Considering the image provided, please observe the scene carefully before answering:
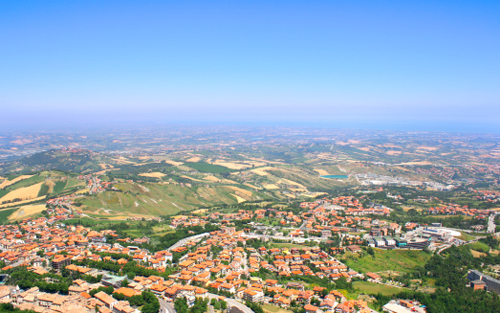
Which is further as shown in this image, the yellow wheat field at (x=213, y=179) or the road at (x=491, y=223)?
the yellow wheat field at (x=213, y=179)

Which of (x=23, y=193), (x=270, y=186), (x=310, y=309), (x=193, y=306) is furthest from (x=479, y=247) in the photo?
(x=23, y=193)

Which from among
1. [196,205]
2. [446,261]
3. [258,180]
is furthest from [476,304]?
[258,180]

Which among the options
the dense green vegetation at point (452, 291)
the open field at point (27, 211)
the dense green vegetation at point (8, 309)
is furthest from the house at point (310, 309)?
the open field at point (27, 211)

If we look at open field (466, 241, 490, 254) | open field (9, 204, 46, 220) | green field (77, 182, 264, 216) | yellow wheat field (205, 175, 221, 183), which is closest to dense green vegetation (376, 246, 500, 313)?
open field (466, 241, 490, 254)

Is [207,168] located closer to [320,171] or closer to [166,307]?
[320,171]

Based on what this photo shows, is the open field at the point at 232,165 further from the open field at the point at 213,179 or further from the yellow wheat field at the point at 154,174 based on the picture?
the yellow wheat field at the point at 154,174

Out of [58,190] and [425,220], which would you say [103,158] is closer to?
[58,190]
